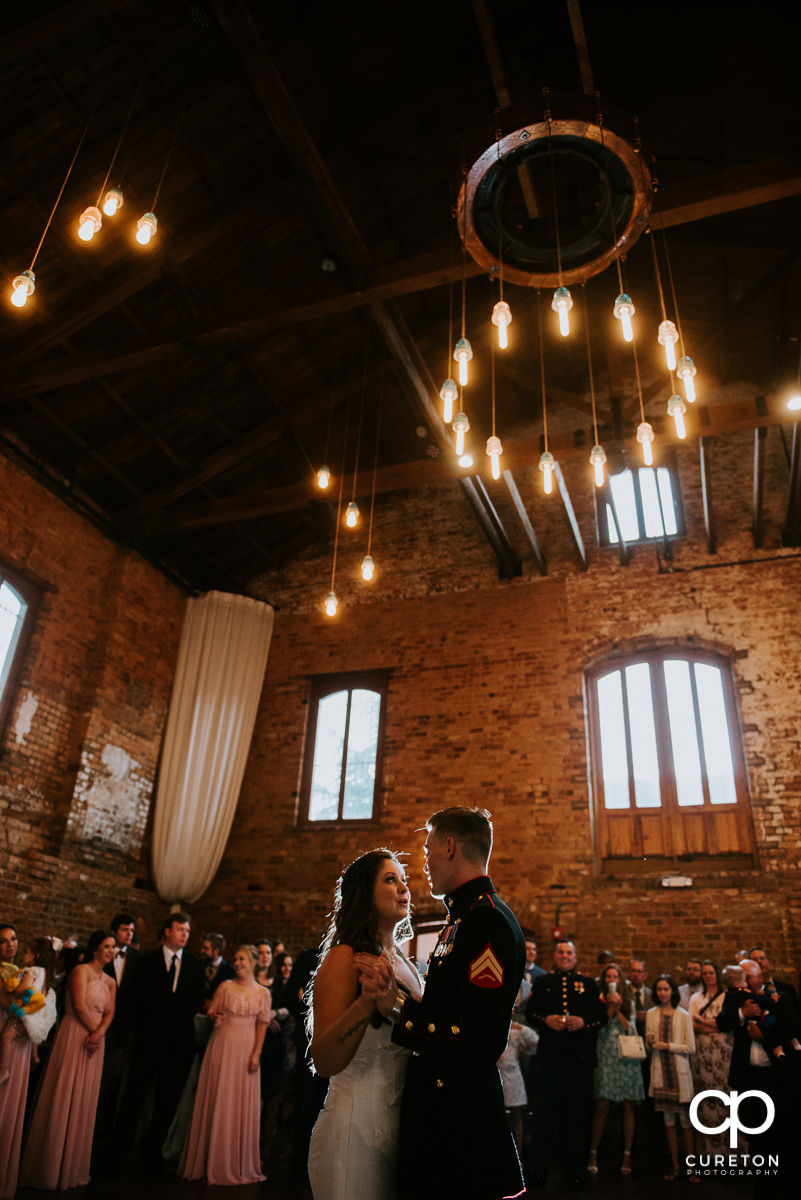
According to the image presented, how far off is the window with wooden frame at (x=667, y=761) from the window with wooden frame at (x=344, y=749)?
2.77m

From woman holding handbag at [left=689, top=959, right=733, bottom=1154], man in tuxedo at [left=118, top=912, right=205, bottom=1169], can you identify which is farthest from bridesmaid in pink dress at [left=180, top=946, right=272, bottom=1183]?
woman holding handbag at [left=689, top=959, right=733, bottom=1154]

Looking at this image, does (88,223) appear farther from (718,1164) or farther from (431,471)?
(718,1164)

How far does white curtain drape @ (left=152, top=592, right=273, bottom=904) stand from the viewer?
975cm

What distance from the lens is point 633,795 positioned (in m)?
8.98

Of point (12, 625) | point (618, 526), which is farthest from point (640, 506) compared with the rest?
point (12, 625)

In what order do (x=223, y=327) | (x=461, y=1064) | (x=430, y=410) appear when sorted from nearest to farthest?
(x=461, y=1064) → (x=223, y=327) → (x=430, y=410)

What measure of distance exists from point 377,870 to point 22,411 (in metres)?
8.18

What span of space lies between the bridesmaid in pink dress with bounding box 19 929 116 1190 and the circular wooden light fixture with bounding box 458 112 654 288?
16.5 feet

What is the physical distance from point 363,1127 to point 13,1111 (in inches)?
134

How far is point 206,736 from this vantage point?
10336 mm

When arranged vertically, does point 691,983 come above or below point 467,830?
below

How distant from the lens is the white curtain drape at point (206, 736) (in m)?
9.75

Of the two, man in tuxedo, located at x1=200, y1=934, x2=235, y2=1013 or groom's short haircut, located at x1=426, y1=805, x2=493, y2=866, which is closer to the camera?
groom's short haircut, located at x1=426, y1=805, x2=493, y2=866

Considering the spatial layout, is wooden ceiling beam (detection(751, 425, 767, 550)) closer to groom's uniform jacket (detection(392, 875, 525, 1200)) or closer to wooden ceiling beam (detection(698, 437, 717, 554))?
wooden ceiling beam (detection(698, 437, 717, 554))
